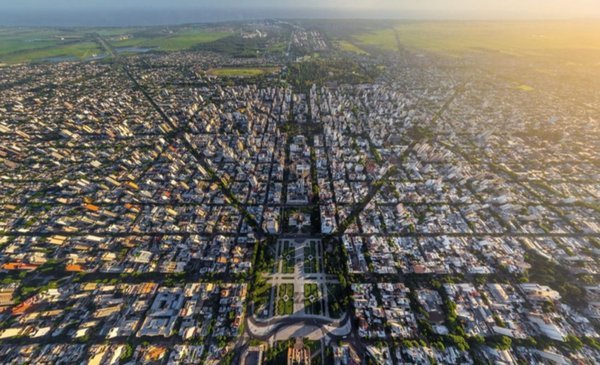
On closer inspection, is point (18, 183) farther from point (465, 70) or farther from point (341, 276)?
point (465, 70)

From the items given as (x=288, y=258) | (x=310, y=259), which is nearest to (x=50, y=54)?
(x=288, y=258)

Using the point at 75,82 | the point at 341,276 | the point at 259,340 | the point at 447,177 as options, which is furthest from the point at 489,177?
the point at 75,82

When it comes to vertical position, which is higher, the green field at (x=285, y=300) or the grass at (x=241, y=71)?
the grass at (x=241, y=71)

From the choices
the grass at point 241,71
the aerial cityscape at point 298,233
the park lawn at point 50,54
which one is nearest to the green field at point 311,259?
the aerial cityscape at point 298,233

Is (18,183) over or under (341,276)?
over

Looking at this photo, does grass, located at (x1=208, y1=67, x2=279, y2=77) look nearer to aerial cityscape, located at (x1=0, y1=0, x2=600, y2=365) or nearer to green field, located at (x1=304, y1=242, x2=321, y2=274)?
aerial cityscape, located at (x1=0, y1=0, x2=600, y2=365)

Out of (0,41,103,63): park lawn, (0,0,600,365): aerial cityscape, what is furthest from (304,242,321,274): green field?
(0,41,103,63): park lawn

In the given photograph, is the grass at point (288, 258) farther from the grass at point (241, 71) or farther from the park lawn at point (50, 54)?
the park lawn at point (50, 54)
